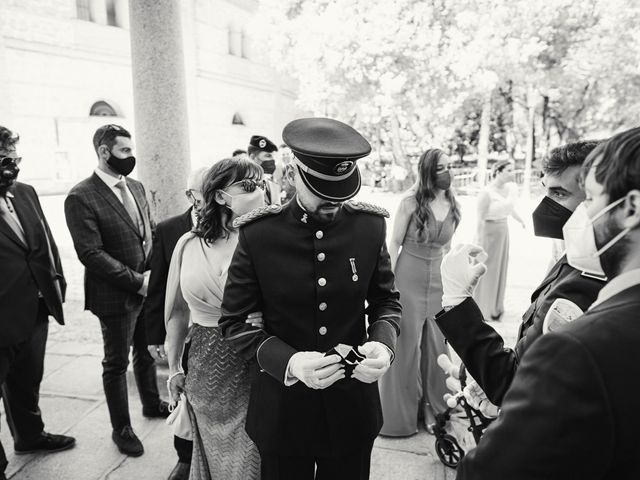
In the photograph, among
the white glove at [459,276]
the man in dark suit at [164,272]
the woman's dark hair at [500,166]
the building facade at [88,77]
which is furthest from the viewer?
the building facade at [88,77]

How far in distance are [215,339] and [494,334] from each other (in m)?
1.43

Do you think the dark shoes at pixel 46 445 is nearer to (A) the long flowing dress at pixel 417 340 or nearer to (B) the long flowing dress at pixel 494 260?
(A) the long flowing dress at pixel 417 340

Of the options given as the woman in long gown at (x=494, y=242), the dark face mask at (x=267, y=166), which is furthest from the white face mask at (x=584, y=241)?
the woman in long gown at (x=494, y=242)

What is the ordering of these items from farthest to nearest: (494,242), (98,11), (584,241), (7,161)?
(98,11)
(494,242)
(7,161)
(584,241)

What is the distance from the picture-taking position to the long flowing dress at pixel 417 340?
3.95m

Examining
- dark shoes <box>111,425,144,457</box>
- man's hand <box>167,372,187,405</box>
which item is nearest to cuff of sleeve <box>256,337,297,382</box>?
man's hand <box>167,372,187,405</box>

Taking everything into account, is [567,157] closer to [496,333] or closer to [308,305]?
[496,333]

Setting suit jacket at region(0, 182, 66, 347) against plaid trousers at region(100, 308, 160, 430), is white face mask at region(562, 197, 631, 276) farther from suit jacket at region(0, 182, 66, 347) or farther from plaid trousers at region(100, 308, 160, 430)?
suit jacket at region(0, 182, 66, 347)

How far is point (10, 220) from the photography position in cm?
341

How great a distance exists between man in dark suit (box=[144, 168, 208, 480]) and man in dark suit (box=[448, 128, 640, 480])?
7.35 feet

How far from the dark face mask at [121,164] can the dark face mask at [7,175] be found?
2.01 feet

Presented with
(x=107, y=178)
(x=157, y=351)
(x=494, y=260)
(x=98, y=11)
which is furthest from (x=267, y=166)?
(x=98, y=11)

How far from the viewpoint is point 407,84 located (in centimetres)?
1736

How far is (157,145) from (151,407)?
95.2 inches
